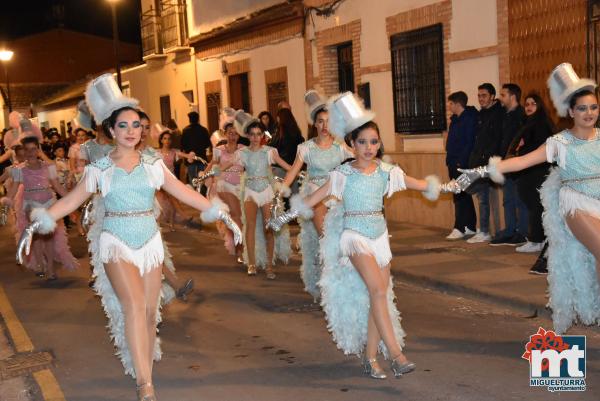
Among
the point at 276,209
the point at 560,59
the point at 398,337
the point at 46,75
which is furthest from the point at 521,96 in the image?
the point at 46,75

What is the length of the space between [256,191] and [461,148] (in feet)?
11.1

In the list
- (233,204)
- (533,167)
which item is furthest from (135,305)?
(533,167)

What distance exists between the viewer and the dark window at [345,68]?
17.9 meters

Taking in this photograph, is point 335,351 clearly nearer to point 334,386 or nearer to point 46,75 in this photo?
point 334,386

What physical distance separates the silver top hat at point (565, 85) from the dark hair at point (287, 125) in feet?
25.7

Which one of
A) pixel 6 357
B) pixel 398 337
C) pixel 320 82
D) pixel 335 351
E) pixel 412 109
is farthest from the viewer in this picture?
pixel 320 82

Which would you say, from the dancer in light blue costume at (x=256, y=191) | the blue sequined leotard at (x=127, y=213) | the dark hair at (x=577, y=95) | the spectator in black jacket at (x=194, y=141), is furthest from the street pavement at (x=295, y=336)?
the spectator in black jacket at (x=194, y=141)

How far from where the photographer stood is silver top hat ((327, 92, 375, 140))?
20.5 feet

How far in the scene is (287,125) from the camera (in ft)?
47.1

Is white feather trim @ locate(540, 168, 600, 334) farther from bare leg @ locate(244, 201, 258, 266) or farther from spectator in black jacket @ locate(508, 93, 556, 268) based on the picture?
bare leg @ locate(244, 201, 258, 266)

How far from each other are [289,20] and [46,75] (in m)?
48.1

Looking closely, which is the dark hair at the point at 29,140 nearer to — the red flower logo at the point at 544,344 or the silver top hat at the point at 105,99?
the silver top hat at the point at 105,99

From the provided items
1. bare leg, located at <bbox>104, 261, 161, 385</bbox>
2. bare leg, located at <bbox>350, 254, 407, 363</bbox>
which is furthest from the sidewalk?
bare leg, located at <bbox>104, 261, 161, 385</bbox>

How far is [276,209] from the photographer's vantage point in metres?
7.83
